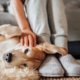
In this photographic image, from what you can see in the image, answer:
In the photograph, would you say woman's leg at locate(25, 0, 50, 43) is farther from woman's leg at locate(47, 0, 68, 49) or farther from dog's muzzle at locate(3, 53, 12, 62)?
dog's muzzle at locate(3, 53, 12, 62)

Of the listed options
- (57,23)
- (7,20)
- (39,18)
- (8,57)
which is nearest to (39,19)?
(39,18)

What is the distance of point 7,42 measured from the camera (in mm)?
1082

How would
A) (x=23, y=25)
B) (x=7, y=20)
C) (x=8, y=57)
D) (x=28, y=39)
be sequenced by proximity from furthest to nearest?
(x=7, y=20) → (x=23, y=25) → (x=28, y=39) → (x=8, y=57)

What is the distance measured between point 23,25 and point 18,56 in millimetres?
343

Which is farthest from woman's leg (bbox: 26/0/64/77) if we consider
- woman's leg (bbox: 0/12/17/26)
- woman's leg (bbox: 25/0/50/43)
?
woman's leg (bbox: 0/12/17/26)

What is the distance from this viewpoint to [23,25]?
3.88 feet

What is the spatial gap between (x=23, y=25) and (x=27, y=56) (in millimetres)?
326

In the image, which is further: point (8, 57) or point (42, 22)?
point (42, 22)

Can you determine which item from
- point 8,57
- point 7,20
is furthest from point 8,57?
point 7,20

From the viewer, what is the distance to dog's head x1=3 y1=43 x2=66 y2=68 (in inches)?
33.7

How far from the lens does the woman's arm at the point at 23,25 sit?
106 centimetres

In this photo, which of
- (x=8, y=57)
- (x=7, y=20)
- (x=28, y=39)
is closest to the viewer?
(x=8, y=57)

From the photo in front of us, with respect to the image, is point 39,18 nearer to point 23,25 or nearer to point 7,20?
point 23,25

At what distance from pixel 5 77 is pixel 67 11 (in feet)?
3.19
